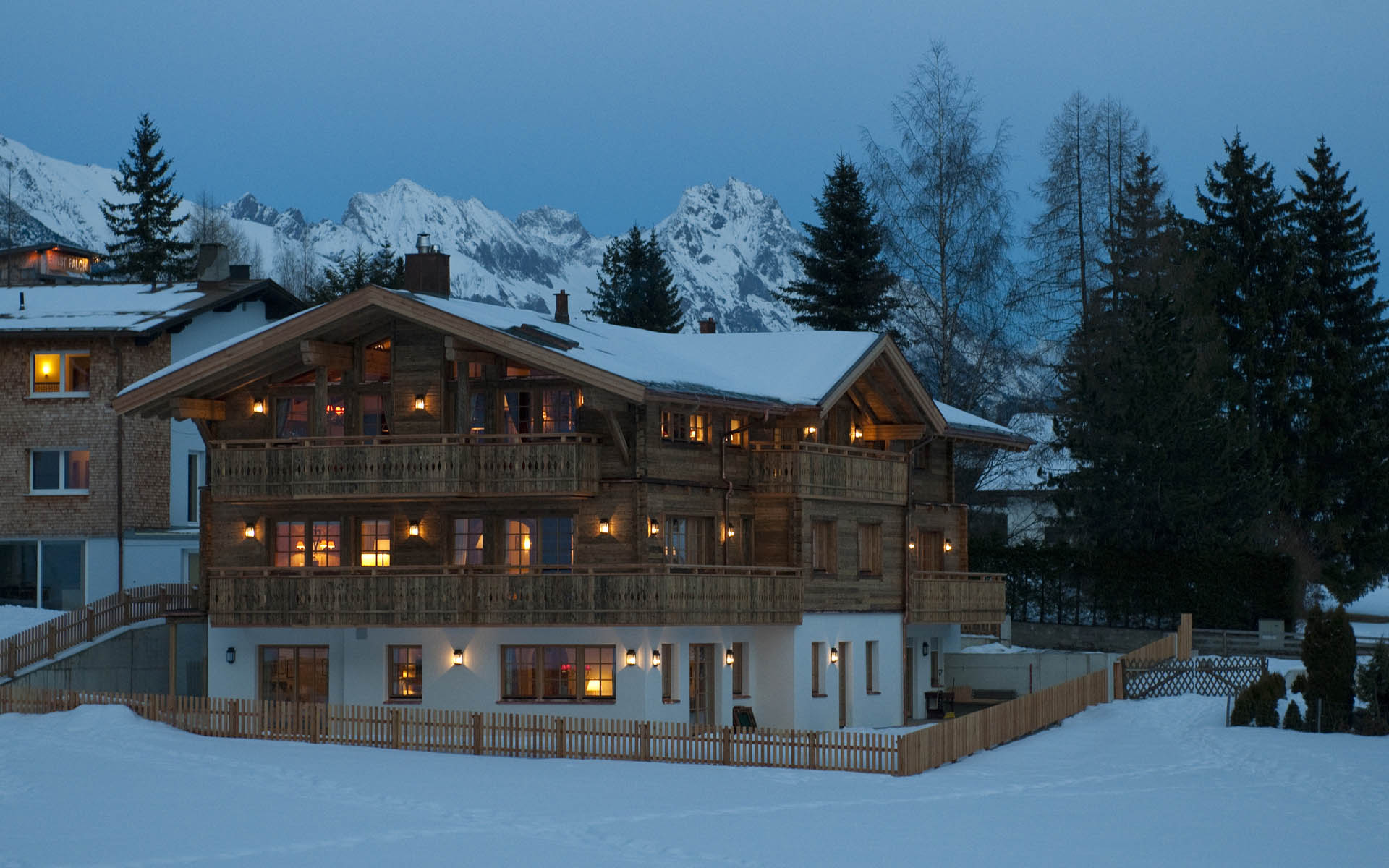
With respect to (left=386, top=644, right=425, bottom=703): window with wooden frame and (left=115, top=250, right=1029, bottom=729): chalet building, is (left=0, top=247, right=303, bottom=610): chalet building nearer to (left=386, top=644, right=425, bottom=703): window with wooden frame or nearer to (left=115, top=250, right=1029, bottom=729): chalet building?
(left=115, top=250, right=1029, bottom=729): chalet building

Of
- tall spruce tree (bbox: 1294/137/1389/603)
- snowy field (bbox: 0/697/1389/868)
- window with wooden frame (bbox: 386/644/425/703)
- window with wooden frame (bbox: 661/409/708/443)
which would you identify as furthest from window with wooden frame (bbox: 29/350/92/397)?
tall spruce tree (bbox: 1294/137/1389/603)

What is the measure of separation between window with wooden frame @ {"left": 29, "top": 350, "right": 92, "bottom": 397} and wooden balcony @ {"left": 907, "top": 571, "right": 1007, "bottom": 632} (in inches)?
911

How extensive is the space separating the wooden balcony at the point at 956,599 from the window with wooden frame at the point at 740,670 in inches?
241

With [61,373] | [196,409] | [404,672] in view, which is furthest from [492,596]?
[61,373]

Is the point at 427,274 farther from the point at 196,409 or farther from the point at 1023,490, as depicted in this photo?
the point at 1023,490

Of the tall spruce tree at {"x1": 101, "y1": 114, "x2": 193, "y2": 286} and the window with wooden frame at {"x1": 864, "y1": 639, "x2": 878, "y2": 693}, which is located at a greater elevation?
the tall spruce tree at {"x1": 101, "y1": 114, "x2": 193, "y2": 286}

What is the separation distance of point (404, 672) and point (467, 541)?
3.18m

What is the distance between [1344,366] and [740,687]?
31.7m

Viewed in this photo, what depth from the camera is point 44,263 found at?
68.4m

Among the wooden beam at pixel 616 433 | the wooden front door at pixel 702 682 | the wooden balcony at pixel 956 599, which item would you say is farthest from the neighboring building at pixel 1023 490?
the wooden beam at pixel 616 433

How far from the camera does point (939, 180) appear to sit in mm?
56219

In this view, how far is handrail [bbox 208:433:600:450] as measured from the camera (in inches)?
1483

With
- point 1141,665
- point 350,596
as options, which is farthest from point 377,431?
point 1141,665

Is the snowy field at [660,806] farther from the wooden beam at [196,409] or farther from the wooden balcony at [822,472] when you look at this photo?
the wooden balcony at [822,472]
